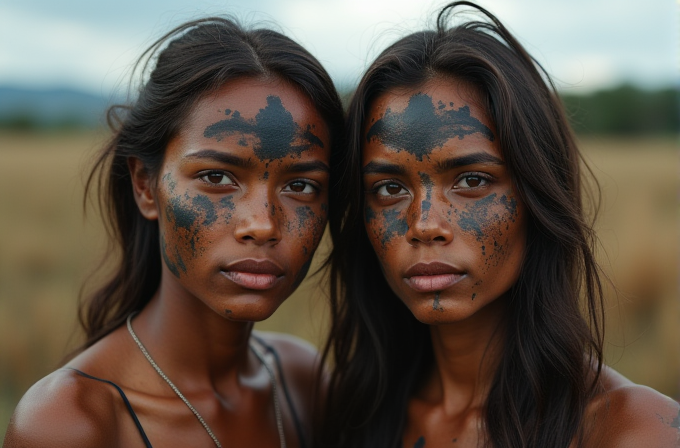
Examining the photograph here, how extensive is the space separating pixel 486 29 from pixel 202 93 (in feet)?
4.11

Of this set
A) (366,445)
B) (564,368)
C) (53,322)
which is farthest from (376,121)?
(53,322)

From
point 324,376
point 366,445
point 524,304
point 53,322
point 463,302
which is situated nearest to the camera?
point 463,302

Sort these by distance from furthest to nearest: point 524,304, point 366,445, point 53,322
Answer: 1. point 53,322
2. point 366,445
3. point 524,304

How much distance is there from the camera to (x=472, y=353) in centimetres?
310

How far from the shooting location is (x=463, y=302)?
2764 mm

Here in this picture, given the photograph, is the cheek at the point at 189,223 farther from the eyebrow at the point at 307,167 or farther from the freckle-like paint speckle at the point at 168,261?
the eyebrow at the point at 307,167

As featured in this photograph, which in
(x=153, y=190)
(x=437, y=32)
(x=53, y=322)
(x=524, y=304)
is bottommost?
(x=53, y=322)

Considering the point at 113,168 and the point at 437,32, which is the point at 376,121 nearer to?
the point at 437,32

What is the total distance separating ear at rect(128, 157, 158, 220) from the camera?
10.4ft

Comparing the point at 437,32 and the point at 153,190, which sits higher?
the point at 437,32

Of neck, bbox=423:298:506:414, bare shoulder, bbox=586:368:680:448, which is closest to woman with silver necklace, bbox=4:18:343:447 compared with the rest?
neck, bbox=423:298:506:414

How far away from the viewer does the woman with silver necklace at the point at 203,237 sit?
2814mm

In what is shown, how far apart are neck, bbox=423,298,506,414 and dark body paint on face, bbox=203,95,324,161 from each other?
104 cm

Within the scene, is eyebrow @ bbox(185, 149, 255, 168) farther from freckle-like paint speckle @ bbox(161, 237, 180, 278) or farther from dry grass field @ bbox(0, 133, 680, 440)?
dry grass field @ bbox(0, 133, 680, 440)
